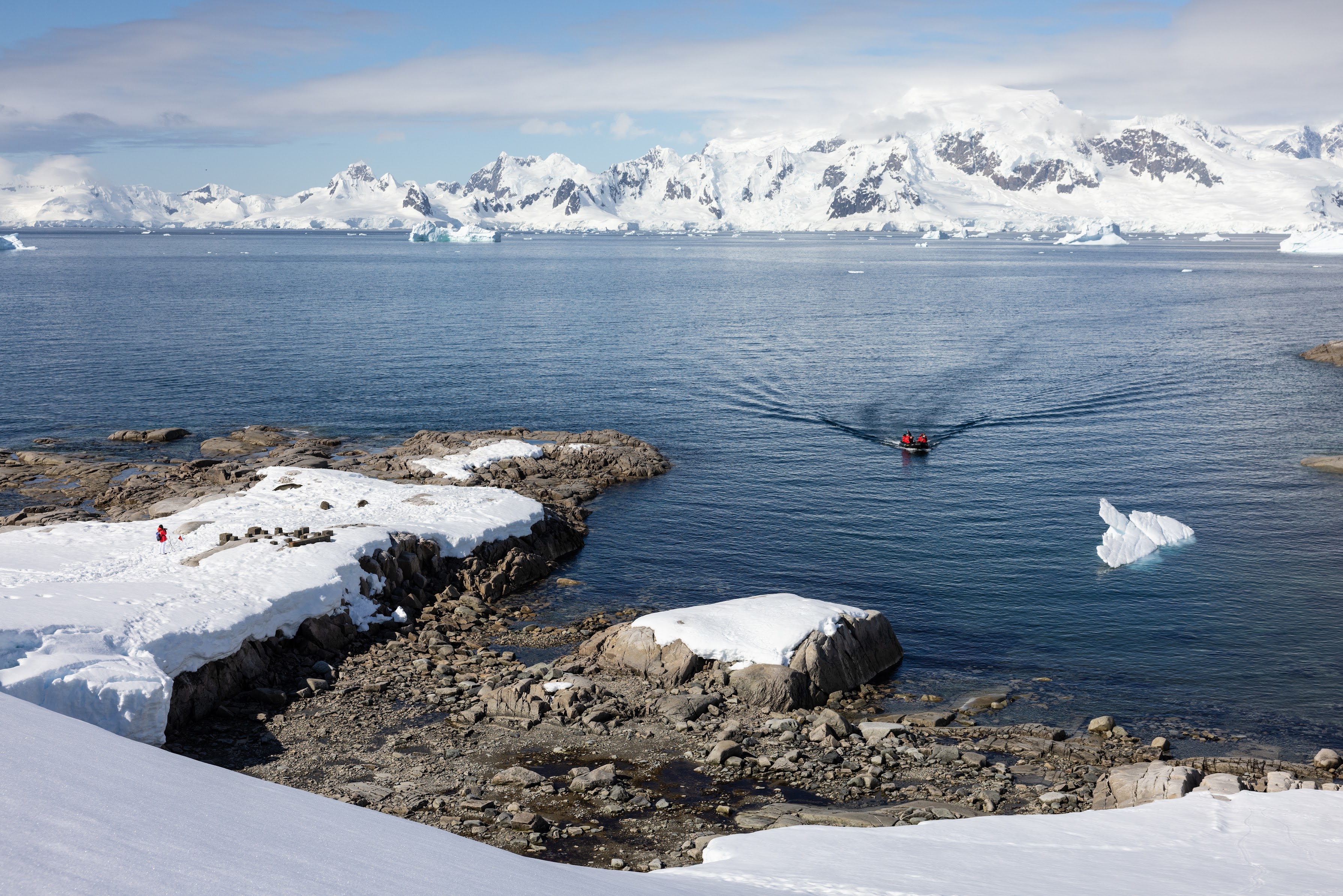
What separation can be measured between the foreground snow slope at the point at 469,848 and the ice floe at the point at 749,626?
326 inches

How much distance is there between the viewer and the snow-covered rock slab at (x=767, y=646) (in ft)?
85.4

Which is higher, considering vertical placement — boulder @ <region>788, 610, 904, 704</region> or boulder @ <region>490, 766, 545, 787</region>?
boulder @ <region>788, 610, 904, 704</region>

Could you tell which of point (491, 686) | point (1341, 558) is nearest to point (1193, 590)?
point (1341, 558)

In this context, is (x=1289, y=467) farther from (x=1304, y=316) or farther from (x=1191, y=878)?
(x=1304, y=316)

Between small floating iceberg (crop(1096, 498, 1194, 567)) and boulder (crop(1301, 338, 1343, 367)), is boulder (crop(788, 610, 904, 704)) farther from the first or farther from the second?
boulder (crop(1301, 338, 1343, 367))

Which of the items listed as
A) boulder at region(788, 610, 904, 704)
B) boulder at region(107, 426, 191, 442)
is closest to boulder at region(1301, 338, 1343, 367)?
boulder at region(788, 610, 904, 704)

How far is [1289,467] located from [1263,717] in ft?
95.4

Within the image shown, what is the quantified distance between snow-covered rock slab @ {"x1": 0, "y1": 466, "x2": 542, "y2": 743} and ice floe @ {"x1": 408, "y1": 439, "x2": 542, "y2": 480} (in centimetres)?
466

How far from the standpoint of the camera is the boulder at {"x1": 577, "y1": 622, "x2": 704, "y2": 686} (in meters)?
26.5

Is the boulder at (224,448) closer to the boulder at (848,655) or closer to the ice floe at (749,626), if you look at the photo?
the ice floe at (749,626)

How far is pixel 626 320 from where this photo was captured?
11062cm

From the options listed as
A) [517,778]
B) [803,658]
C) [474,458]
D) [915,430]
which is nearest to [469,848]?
[517,778]

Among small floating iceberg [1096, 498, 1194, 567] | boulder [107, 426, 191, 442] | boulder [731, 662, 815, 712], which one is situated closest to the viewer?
boulder [731, 662, 815, 712]

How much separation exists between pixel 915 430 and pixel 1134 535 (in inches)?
857
